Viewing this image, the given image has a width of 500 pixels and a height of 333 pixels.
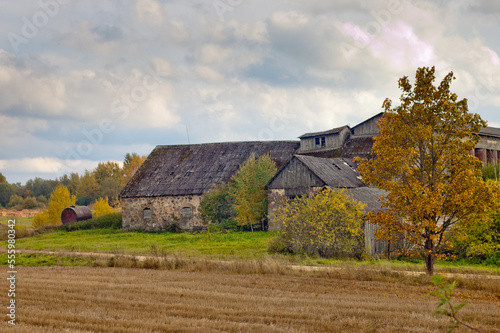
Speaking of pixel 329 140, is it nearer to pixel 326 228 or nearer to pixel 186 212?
pixel 186 212

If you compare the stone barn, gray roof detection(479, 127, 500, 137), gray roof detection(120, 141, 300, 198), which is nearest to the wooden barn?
gray roof detection(120, 141, 300, 198)

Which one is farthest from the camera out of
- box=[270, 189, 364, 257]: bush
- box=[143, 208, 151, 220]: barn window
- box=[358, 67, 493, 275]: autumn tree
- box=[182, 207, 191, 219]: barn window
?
box=[143, 208, 151, 220]: barn window

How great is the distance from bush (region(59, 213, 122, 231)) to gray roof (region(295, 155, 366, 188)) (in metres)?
19.6

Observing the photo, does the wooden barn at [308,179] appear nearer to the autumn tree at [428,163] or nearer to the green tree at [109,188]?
the autumn tree at [428,163]

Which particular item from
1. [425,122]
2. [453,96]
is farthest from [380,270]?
[453,96]

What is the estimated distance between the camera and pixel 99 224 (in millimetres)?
46062

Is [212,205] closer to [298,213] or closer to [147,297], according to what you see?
[298,213]

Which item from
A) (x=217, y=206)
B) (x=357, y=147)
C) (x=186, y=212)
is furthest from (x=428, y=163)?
(x=186, y=212)

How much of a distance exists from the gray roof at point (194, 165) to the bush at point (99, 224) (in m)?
2.83

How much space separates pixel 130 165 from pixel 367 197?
64.2 metres

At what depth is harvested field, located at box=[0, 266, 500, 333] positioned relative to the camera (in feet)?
33.9

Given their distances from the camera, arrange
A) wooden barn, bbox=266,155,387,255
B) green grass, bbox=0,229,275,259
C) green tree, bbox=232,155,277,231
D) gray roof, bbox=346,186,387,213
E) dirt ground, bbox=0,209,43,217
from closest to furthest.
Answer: green grass, bbox=0,229,275,259, gray roof, bbox=346,186,387,213, wooden barn, bbox=266,155,387,255, green tree, bbox=232,155,277,231, dirt ground, bbox=0,209,43,217

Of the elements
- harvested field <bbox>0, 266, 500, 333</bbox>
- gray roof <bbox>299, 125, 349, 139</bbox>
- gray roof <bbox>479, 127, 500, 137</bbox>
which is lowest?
harvested field <bbox>0, 266, 500, 333</bbox>

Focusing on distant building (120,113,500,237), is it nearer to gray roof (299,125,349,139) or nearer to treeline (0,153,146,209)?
gray roof (299,125,349,139)
